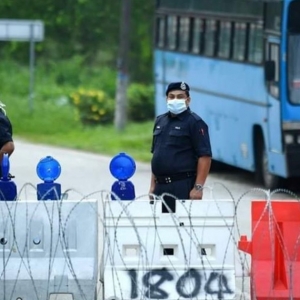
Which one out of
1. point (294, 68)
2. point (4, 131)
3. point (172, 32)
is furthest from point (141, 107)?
point (4, 131)

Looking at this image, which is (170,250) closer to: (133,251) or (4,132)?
(133,251)

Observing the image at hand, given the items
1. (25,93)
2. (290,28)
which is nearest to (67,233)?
(290,28)

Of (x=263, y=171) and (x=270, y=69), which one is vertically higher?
(x=270, y=69)

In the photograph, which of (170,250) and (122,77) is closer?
(170,250)

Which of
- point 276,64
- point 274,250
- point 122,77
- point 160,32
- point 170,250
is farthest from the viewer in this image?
point 122,77

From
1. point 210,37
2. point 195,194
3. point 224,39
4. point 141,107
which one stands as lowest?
point 195,194

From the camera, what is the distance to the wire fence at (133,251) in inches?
380

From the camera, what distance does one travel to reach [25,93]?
44.5 metres

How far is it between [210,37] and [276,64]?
12.1ft

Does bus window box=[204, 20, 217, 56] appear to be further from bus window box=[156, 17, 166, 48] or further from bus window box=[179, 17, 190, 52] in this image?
bus window box=[156, 17, 166, 48]

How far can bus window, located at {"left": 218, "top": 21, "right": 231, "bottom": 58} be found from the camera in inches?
817

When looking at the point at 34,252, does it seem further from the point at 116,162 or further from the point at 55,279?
the point at 116,162

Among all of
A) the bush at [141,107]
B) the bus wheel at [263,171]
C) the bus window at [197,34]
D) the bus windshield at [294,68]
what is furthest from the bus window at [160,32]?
the bush at [141,107]

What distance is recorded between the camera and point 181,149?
10.6 m
